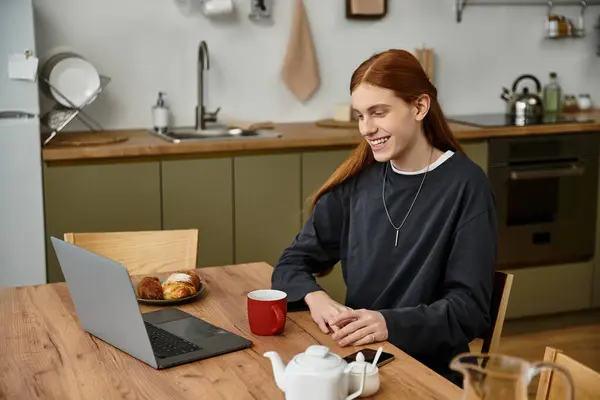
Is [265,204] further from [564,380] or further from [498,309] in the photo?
[564,380]

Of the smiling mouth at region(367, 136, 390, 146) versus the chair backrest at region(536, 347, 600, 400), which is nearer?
the chair backrest at region(536, 347, 600, 400)

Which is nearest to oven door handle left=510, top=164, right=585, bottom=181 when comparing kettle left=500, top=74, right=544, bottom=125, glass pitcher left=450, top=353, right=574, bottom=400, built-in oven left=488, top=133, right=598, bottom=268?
built-in oven left=488, top=133, right=598, bottom=268

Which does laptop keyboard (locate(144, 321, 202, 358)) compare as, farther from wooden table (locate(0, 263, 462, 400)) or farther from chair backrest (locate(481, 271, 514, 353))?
chair backrest (locate(481, 271, 514, 353))

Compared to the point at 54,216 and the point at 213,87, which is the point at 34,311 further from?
the point at 213,87

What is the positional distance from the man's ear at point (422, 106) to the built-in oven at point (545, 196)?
2014 mm

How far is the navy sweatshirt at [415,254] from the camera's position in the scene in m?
1.84

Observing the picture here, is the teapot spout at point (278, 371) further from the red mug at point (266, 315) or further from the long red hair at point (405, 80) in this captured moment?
the long red hair at point (405, 80)

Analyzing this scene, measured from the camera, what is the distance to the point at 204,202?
11.8 feet

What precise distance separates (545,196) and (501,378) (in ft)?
10.6

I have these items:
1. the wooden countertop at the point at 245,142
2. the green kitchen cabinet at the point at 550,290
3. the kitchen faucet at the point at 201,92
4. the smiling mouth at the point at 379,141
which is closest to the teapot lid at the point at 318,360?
the smiling mouth at the point at 379,141

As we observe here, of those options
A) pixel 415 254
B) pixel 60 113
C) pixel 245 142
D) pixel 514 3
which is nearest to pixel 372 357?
pixel 415 254

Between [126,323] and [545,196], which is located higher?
[126,323]

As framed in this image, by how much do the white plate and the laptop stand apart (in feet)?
6.71

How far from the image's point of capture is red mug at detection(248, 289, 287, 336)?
1699 mm
